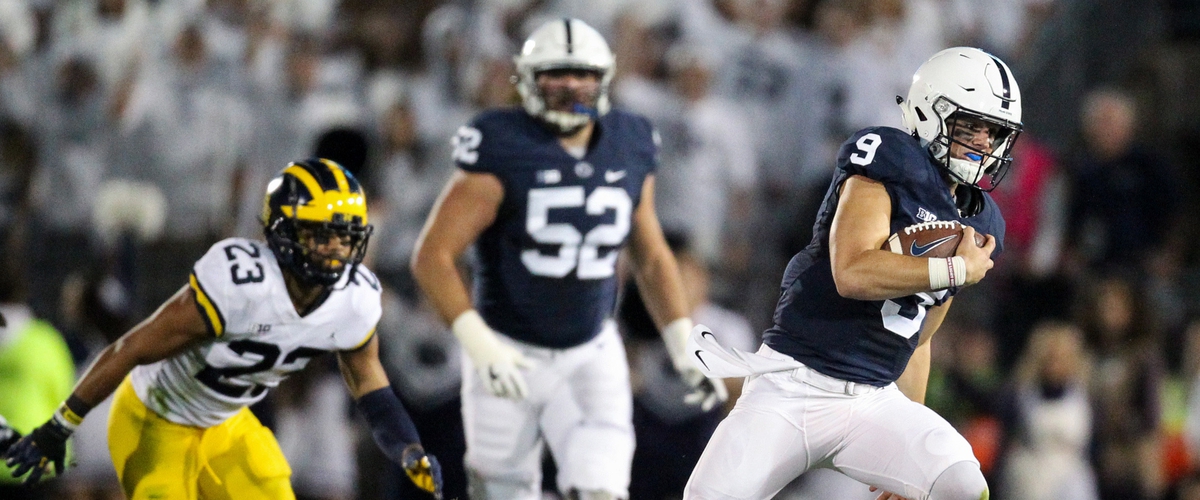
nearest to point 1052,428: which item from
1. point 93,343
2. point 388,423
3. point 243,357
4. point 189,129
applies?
point 388,423

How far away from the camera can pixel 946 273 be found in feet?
11.6

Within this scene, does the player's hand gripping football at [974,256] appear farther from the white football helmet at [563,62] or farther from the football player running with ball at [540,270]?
the white football helmet at [563,62]

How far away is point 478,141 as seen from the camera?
506 cm

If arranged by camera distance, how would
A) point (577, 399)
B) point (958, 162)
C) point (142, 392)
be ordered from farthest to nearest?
point (577, 399) < point (142, 392) < point (958, 162)

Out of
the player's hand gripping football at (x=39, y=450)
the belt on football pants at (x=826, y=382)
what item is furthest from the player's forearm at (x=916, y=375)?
the player's hand gripping football at (x=39, y=450)

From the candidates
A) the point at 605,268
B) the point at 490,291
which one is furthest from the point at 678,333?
the point at 490,291

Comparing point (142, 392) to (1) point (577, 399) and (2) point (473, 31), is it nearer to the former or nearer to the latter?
(1) point (577, 399)

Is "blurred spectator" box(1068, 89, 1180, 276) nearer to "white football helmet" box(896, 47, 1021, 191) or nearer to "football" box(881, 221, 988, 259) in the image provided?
"white football helmet" box(896, 47, 1021, 191)

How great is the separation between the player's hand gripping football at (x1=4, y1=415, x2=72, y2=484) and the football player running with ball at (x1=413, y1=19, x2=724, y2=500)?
139 centimetres

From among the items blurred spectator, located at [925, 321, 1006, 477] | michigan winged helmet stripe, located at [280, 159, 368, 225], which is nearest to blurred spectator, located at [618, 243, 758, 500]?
blurred spectator, located at [925, 321, 1006, 477]

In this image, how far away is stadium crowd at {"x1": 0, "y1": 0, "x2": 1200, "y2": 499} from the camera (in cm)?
703

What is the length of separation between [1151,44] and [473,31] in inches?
159

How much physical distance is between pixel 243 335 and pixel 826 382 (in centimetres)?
164

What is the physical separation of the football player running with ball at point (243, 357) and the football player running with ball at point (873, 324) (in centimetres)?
95
